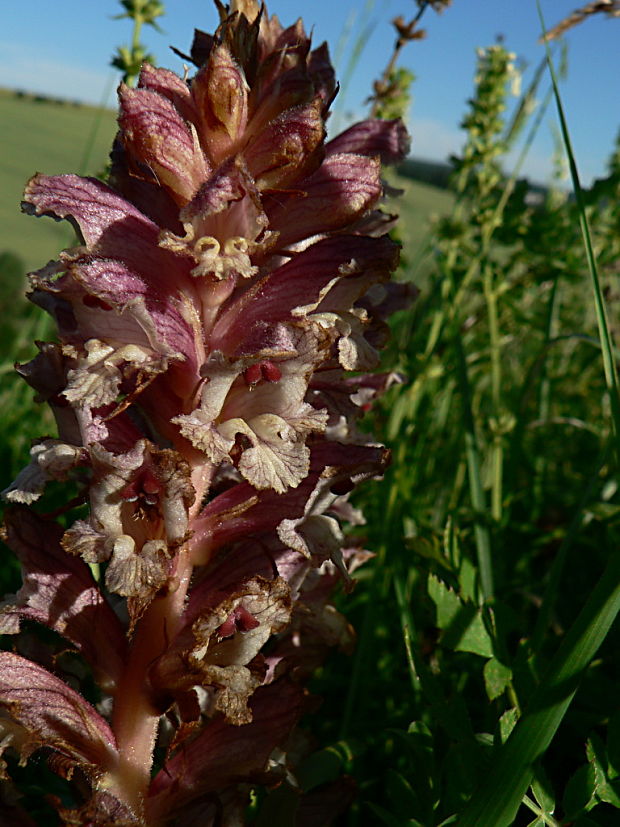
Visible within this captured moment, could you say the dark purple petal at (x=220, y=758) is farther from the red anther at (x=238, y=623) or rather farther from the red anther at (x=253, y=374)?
the red anther at (x=253, y=374)

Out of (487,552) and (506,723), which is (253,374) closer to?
(506,723)

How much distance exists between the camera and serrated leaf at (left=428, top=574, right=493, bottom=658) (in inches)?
48.7

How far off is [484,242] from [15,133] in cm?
1260

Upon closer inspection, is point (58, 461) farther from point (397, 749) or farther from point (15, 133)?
point (15, 133)

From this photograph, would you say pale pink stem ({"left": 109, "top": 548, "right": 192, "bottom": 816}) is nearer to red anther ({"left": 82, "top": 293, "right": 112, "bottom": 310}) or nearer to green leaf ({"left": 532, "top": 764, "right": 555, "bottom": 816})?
red anther ({"left": 82, "top": 293, "right": 112, "bottom": 310})

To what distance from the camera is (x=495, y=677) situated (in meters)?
1.22

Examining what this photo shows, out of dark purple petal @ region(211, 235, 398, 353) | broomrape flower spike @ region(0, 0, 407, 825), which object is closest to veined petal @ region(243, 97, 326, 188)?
broomrape flower spike @ region(0, 0, 407, 825)

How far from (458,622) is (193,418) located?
52cm

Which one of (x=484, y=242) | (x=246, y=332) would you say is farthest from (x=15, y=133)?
(x=246, y=332)

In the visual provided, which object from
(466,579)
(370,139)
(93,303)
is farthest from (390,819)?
(370,139)

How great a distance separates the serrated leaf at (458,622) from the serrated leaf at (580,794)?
0.23 metres

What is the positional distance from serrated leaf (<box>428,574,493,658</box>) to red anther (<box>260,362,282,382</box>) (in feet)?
1.33

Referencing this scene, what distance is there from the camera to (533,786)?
102cm

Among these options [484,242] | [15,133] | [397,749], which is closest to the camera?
[397,749]
